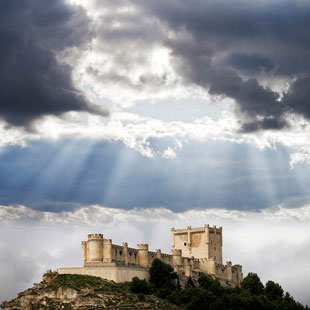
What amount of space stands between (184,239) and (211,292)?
113 ft

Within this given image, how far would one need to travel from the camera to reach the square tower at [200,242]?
184 m

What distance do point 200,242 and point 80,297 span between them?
51.5 m

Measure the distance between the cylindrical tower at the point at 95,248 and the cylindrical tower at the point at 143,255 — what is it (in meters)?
9.86

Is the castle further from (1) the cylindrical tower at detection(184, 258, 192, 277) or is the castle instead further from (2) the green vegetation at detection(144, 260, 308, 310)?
(2) the green vegetation at detection(144, 260, 308, 310)

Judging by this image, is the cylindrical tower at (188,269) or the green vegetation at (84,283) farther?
the cylindrical tower at (188,269)

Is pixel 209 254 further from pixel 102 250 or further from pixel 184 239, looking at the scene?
pixel 102 250

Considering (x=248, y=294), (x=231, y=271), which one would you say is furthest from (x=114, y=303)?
(x=231, y=271)

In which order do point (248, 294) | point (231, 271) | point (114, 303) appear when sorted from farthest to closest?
point (231, 271), point (248, 294), point (114, 303)

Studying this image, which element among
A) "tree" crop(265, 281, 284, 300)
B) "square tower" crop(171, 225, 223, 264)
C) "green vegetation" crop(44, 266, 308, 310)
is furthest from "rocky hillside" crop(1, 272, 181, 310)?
"square tower" crop(171, 225, 223, 264)

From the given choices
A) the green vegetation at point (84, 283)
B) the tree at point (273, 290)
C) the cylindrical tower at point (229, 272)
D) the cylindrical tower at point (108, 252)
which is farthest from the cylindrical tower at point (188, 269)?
the cylindrical tower at point (108, 252)

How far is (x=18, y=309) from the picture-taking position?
469ft

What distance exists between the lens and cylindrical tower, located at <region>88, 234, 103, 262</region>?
497ft

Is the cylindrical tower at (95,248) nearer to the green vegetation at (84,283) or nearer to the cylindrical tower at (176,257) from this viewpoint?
the green vegetation at (84,283)

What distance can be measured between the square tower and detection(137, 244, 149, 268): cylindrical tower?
90.1 ft
